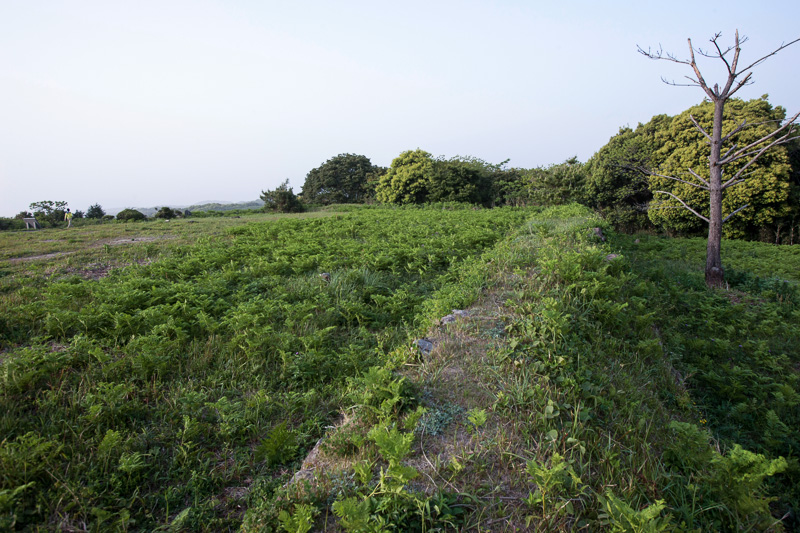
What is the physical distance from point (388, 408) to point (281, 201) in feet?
82.8

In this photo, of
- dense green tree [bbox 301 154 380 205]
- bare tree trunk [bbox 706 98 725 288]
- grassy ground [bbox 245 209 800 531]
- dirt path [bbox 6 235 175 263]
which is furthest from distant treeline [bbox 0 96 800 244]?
dense green tree [bbox 301 154 380 205]

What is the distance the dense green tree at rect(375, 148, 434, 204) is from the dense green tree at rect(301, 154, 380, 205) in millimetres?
10176

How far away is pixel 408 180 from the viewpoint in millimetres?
32156

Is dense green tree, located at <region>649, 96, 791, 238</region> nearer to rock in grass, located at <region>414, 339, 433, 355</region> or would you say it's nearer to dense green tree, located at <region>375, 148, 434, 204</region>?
rock in grass, located at <region>414, 339, 433, 355</region>

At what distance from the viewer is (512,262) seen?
5902 mm

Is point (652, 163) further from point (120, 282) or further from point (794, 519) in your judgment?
point (120, 282)

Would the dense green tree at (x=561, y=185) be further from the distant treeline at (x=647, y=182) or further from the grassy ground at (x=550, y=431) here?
the grassy ground at (x=550, y=431)

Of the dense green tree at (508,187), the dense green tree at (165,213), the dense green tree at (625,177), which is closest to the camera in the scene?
the dense green tree at (165,213)

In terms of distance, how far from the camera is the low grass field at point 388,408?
80.9 inches

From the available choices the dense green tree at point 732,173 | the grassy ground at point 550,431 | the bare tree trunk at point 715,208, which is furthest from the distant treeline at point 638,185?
the grassy ground at point 550,431

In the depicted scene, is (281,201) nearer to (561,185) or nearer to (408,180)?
(408,180)

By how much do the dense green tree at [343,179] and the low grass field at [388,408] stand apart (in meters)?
39.3

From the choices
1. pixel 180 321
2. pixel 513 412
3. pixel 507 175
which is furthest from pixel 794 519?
pixel 507 175

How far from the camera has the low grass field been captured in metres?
2.05
